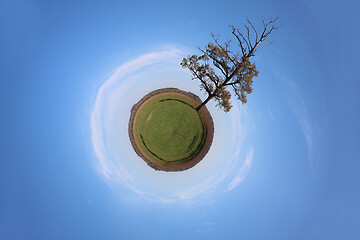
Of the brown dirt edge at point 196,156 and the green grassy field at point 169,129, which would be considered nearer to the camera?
→ the brown dirt edge at point 196,156

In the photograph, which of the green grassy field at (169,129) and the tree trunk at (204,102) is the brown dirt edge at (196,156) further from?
the tree trunk at (204,102)

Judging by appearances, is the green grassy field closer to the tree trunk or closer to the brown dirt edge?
the brown dirt edge

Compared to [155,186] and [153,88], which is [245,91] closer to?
[153,88]

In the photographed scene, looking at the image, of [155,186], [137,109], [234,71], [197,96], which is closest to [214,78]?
[234,71]

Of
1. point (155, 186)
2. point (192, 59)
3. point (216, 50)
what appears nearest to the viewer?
point (216, 50)

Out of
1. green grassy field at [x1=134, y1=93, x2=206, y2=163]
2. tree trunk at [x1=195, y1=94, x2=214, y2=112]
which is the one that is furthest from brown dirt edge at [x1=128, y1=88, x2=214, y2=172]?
tree trunk at [x1=195, y1=94, x2=214, y2=112]

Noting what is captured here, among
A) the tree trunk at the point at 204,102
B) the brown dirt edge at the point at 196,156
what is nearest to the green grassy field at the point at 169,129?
the brown dirt edge at the point at 196,156

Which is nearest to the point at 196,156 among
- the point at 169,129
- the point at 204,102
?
the point at 169,129

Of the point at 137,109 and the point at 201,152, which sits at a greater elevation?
the point at 137,109

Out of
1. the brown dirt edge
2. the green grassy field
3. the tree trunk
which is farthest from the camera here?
the green grassy field
